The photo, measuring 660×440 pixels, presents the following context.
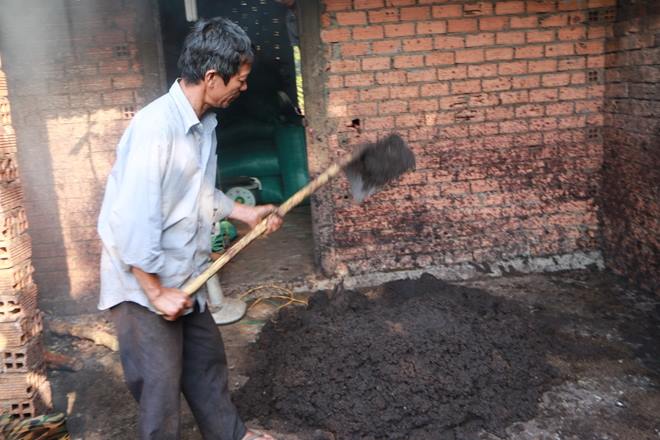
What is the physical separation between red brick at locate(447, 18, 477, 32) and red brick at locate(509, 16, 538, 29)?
331 mm

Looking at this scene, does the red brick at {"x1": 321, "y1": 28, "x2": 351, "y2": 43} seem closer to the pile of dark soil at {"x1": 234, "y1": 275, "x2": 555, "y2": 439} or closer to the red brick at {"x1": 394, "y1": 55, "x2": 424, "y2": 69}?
the red brick at {"x1": 394, "y1": 55, "x2": 424, "y2": 69}

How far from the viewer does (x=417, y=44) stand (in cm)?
496

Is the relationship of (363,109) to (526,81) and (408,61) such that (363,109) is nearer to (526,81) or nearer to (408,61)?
(408,61)

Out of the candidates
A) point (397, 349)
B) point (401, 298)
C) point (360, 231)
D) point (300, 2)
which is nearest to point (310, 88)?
point (300, 2)

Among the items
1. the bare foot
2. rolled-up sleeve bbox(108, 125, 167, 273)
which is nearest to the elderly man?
rolled-up sleeve bbox(108, 125, 167, 273)

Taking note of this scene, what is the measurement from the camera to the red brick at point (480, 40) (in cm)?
502

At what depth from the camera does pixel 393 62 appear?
16.3ft

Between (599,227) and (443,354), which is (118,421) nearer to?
(443,354)

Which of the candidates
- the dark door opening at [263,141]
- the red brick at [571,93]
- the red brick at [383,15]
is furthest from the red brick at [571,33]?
the dark door opening at [263,141]

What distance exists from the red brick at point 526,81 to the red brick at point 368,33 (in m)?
1.26

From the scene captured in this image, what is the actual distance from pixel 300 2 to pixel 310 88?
0.69 metres

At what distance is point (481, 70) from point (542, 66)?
56cm

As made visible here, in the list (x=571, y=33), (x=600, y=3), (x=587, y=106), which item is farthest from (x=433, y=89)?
(x=600, y=3)

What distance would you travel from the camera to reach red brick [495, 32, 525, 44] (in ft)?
16.6
